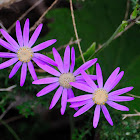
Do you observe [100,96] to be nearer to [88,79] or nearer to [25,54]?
[88,79]

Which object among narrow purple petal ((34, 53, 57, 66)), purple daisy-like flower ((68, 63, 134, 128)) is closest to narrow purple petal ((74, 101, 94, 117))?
purple daisy-like flower ((68, 63, 134, 128))

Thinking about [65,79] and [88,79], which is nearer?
[88,79]

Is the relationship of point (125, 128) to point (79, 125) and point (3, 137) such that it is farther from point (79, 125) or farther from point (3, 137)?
point (3, 137)

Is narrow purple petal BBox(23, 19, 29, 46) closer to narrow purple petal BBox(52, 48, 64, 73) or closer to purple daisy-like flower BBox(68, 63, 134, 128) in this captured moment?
narrow purple petal BBox(52, 48, 64, 73)

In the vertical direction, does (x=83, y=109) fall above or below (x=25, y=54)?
below

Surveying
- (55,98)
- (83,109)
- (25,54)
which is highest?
(25,54)

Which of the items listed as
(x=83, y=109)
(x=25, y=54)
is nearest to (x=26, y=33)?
(x=25, y=54)

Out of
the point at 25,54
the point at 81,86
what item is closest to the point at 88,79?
the point at 81,86
